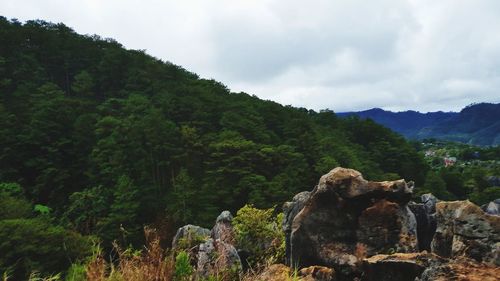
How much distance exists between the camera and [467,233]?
8375 mm

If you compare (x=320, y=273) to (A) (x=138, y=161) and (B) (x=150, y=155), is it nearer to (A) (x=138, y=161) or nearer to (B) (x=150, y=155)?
(A) (x=138, y=161)

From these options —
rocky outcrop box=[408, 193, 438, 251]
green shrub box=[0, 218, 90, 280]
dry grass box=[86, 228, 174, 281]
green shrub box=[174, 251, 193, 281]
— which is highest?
dry grass box=[86, 228, 174, 281]

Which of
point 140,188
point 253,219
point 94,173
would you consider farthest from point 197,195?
point 253,219

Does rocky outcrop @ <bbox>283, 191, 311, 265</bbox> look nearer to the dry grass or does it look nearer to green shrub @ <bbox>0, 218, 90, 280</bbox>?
the dry grass

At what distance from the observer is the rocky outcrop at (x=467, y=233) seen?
26.2 ft

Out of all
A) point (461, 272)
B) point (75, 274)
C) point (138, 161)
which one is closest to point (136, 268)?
point (75, 274)

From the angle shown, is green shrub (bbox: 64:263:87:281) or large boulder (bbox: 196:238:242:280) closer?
green shrub (bbox: 64:263:87:281)

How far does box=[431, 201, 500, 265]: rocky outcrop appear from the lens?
7996 mm

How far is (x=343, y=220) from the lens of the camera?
1165 cm

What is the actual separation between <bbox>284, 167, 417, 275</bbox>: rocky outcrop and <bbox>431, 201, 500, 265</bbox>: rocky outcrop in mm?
1589

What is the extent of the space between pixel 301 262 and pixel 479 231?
4.98 meters

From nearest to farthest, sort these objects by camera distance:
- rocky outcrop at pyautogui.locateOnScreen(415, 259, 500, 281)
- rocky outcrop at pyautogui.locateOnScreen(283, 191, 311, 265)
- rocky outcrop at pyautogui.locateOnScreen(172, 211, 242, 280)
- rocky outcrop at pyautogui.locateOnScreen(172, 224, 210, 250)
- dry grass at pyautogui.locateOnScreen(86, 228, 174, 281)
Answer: dry grass at pyautogui.locateOnScreen(86, 228, 174, 281) < rocky outcrop at pyautogui.locateOnScreen(172, 211, 242, 280) < rocky outcrop at pyautogui.locateOnScreen(415, 259, 500, 281) < rocky outcrop at pyautogui.locateOnScreen(172, 224, 210, 250) < rocky outcrop at pyautogui.locateOnScreen(283, 191, 311, 265)

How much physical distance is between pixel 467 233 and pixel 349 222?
11.9 feet

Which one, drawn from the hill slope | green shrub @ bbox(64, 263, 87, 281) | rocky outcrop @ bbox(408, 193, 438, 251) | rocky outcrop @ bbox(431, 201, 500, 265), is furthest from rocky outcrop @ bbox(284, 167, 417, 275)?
the hill slope
